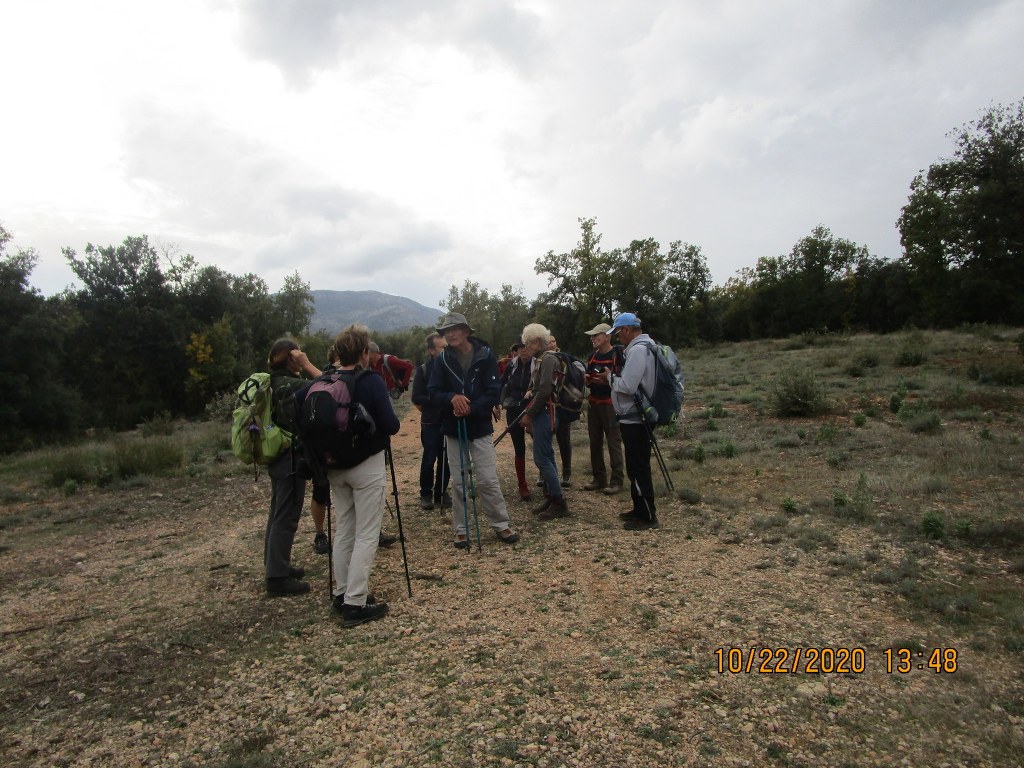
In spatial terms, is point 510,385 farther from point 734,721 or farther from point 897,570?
point 734,721

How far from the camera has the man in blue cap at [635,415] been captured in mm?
5766

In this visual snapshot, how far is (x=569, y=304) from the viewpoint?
53938mm

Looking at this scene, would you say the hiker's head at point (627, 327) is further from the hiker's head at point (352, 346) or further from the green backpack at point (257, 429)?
the green backpack at point (257, 429)

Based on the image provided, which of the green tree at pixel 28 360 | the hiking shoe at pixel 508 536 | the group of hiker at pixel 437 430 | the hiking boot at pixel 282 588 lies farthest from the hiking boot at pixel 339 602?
the green tree at pixel 28 360

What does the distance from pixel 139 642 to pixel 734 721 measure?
13.2ft

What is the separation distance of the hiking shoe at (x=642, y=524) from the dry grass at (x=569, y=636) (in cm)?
17

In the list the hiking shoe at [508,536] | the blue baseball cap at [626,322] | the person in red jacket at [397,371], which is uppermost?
the blue baseball cap at [626,322]

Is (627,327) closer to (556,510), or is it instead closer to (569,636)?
(556,510)

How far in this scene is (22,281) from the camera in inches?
1021

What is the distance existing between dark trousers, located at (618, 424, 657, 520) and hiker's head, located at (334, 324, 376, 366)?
279 centimetres

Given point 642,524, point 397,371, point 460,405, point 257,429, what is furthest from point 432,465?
point 257,429

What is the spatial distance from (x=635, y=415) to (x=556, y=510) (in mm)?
1565

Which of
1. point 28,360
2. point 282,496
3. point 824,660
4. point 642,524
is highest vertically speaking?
point 28,360

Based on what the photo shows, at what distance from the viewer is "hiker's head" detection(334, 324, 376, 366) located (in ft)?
14.3
